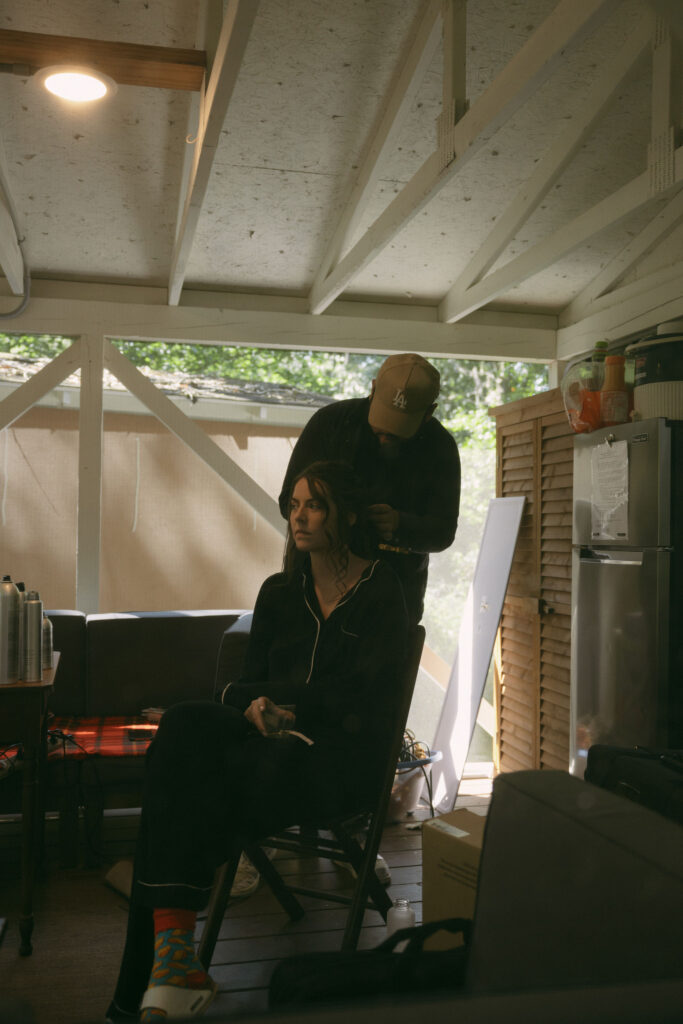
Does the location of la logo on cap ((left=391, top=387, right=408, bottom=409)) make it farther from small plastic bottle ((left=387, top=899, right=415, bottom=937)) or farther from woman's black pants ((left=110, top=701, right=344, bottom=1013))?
small plastic bottle ((left=387, top=899, right=415, bottom=937))

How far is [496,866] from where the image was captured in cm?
79

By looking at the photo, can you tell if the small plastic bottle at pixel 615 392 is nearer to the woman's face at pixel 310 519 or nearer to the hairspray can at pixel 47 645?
Result: the woman's face at pixel 310 519

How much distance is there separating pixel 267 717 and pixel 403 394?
783mm

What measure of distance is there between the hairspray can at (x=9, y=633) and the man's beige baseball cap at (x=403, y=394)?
976mm

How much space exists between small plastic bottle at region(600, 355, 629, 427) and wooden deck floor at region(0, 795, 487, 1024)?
4.63 ft

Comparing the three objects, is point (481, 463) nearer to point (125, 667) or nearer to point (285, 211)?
point (285, 211)

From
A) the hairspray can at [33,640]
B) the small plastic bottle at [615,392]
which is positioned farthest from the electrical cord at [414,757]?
the small plastic bottle at [615,392]

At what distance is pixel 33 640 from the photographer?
6.57ft

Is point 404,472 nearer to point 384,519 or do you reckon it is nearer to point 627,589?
point 384,519

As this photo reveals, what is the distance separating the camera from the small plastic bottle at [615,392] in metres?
2.70

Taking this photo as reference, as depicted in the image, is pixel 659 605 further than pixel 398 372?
Yes

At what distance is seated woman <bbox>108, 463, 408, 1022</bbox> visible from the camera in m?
1.34

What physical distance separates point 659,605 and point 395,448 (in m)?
0.95

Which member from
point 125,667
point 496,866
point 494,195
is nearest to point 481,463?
point 494,195
